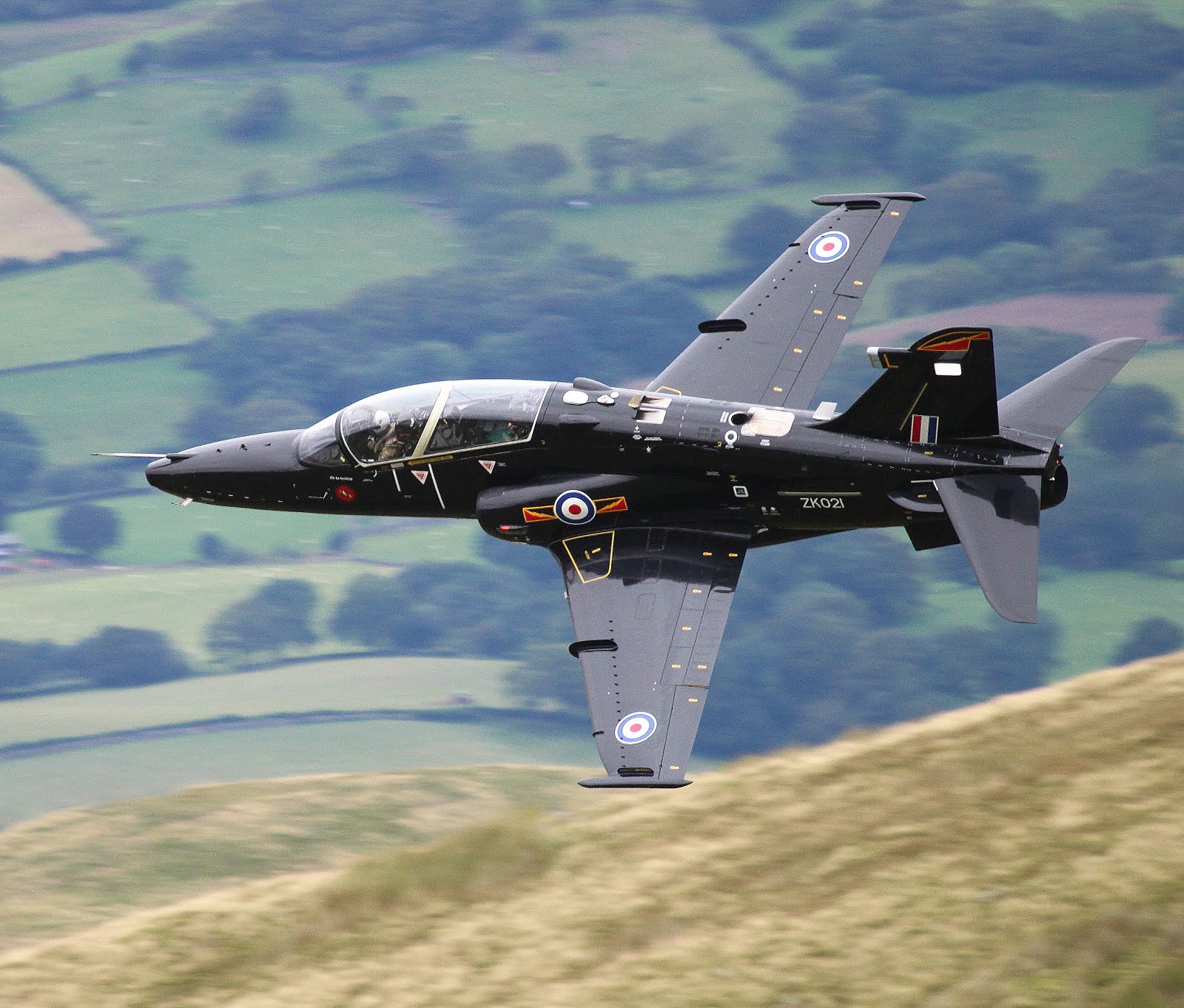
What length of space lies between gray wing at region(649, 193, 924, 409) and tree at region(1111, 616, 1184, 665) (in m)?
114

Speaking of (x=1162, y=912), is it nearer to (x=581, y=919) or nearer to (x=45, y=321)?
(x=581, y=919)

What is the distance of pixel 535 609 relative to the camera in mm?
173000

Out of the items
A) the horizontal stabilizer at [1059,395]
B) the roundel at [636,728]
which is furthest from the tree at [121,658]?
the horizontal stabilizer at [1059,395]

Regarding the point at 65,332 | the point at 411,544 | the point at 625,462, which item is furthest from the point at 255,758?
the point at 625,462

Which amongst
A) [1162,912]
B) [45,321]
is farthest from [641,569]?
[45,321]

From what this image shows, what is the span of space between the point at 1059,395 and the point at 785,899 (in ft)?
37.6

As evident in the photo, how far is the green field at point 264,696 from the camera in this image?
467ft

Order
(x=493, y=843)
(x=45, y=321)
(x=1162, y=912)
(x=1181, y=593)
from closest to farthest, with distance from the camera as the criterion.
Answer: (x=1162, y=912), (x=493, y=843), (x=1181, y=593), (x=45, y=321)

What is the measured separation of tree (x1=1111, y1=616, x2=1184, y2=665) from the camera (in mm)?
139125

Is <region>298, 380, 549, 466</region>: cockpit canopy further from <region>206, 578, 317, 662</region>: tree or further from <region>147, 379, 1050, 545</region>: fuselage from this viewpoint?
<region>206, 578, 317, 662</region>: tree

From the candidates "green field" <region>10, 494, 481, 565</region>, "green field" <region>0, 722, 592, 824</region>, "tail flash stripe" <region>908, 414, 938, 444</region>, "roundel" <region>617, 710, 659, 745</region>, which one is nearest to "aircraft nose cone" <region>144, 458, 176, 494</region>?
"roundel" <region>617, 710, 659, 745</region>

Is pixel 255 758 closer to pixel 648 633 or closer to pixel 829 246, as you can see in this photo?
pixel 829 246

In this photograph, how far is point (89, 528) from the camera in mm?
165750

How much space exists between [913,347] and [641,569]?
6207 millimetres
